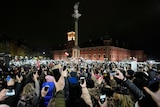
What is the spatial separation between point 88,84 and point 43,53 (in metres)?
160

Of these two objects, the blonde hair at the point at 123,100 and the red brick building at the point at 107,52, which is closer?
the blonde hair at the point at 123,100

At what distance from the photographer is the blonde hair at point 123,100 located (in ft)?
16.2

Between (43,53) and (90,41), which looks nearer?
(90,41)

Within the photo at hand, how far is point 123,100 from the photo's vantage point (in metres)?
4.96

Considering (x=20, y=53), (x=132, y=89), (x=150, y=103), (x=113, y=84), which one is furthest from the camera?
(x=20, y=53)

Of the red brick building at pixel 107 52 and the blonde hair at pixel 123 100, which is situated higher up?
the red brick building at pixel 107 52

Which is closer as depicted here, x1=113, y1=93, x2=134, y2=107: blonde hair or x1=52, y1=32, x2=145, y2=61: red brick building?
x1=113, y1=93, x2=134, y2=107: blonde hair

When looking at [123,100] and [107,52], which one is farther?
[107,52]

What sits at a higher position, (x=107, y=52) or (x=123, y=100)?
(x=107, y=52)

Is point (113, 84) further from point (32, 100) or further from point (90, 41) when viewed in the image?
point (90, 41)

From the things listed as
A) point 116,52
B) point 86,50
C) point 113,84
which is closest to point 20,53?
point 86,50

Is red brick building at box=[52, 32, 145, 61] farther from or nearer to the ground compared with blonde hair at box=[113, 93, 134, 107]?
farther from the ground

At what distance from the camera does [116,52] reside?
11600 centimetres

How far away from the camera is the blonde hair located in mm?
4930
